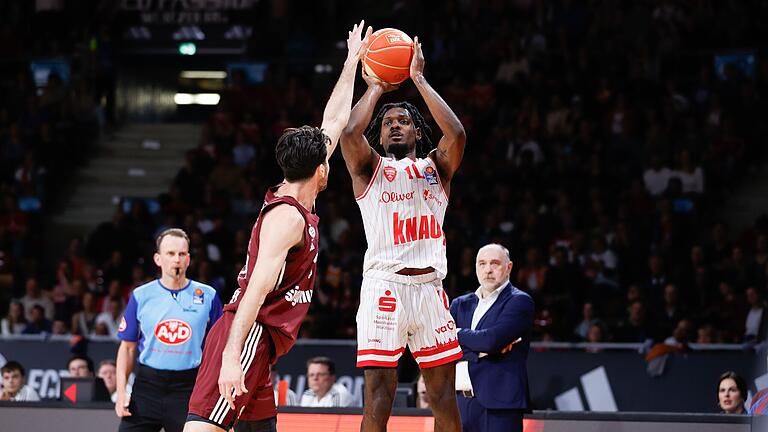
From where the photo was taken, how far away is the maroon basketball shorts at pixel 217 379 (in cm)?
530

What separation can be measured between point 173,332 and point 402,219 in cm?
204

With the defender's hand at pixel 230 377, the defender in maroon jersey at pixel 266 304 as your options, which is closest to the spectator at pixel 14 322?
the defender in maroon jersey at pixel 266 304

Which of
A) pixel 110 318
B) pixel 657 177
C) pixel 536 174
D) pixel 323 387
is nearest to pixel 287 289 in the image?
pixel 323 387

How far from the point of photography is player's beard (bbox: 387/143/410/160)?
6.66 meters

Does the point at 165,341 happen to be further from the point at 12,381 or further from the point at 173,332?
the point at 12,381

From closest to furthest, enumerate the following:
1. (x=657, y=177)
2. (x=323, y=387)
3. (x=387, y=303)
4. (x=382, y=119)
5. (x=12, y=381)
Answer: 1. (x=387, y=303)
2. (x=382, y=119)
3. (x=323, y=387)
4. (x=12, y=381)
5. (x=657, y=177)

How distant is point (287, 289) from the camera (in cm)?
543

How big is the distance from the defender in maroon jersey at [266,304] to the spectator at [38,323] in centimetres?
800

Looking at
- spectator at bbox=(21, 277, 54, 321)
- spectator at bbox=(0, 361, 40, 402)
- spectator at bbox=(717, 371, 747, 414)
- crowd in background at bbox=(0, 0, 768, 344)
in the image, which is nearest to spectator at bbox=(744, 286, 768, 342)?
crowd in background at bbox=(0, 0, 768, 344)

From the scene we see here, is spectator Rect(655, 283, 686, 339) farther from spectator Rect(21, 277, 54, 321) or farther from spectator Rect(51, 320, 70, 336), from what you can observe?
spectator Rect(21, 277, 54, 321)

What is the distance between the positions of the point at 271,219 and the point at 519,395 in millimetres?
2678

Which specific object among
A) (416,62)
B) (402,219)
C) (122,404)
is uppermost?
(416,62)

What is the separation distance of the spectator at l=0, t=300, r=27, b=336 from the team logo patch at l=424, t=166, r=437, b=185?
8.02 meters

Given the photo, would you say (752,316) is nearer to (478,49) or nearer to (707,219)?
(707,219)
